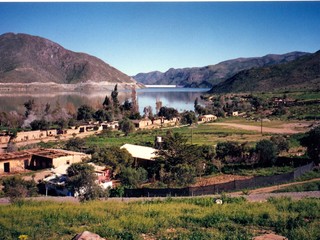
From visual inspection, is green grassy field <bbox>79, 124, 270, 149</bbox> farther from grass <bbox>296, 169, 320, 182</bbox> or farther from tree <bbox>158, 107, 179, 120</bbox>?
tree <bbox>158, 107, 179, 120</bbox>

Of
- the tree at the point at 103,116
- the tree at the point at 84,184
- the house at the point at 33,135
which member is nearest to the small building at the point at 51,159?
the tree at the point at 84,184

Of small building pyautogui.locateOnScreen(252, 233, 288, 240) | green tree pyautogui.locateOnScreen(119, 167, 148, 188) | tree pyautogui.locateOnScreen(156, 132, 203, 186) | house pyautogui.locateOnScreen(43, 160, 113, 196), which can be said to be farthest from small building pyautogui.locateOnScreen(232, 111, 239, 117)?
small building pyautogui.locateOnScreen(252, 233, 288, 240)

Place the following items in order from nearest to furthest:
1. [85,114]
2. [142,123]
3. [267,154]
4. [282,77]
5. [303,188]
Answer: [303,188] < [267,154] < [142,123] < [85,114] < [282,77]

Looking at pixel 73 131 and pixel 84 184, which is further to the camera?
pixel 73 131

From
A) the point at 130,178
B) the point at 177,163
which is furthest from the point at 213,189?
the point at 130,178

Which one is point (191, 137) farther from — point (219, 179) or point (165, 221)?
point (165, 221)
